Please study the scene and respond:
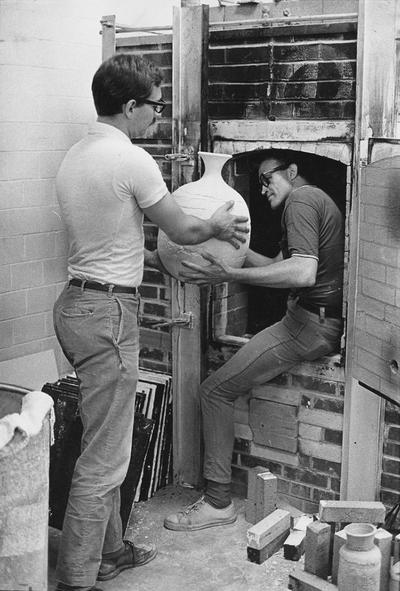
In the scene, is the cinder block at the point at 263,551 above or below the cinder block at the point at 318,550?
below

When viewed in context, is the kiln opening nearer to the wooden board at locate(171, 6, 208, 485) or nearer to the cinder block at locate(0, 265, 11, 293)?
the wooden board at locate(171, 6, 208, 485)

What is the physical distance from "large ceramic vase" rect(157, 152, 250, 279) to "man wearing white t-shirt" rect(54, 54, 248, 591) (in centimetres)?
26

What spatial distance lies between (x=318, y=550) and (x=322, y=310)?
1.06m

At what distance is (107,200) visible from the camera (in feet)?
11.0

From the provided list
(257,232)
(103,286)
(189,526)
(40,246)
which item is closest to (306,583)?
(189,526)

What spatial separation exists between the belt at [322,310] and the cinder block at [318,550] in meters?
0.96

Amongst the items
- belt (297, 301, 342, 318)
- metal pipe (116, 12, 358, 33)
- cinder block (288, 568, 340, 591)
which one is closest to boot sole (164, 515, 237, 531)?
cinder block (288, 568, 340, 591)

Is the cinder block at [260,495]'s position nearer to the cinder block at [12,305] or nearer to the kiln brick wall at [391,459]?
the kiln brick wall at [391,459]

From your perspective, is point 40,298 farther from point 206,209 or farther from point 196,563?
point 196,563

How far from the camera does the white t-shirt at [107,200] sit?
11.0 ft

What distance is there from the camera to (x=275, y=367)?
4.12 metres

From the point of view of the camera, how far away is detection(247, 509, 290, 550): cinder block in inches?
152

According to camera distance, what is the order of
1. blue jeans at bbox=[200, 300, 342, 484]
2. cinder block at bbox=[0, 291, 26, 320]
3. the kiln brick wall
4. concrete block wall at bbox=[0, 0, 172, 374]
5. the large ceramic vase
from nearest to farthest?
the large ceramic vase → the kiln brick wall → blue jeans at bbox=[200, 300, 342, 484] → concrete block wall at bbox=[0, 0, 172, 374] → cinder block at bbox=[0, 291, 26, 320]

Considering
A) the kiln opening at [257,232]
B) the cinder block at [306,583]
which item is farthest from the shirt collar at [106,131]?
the cinder block at [306,583]
